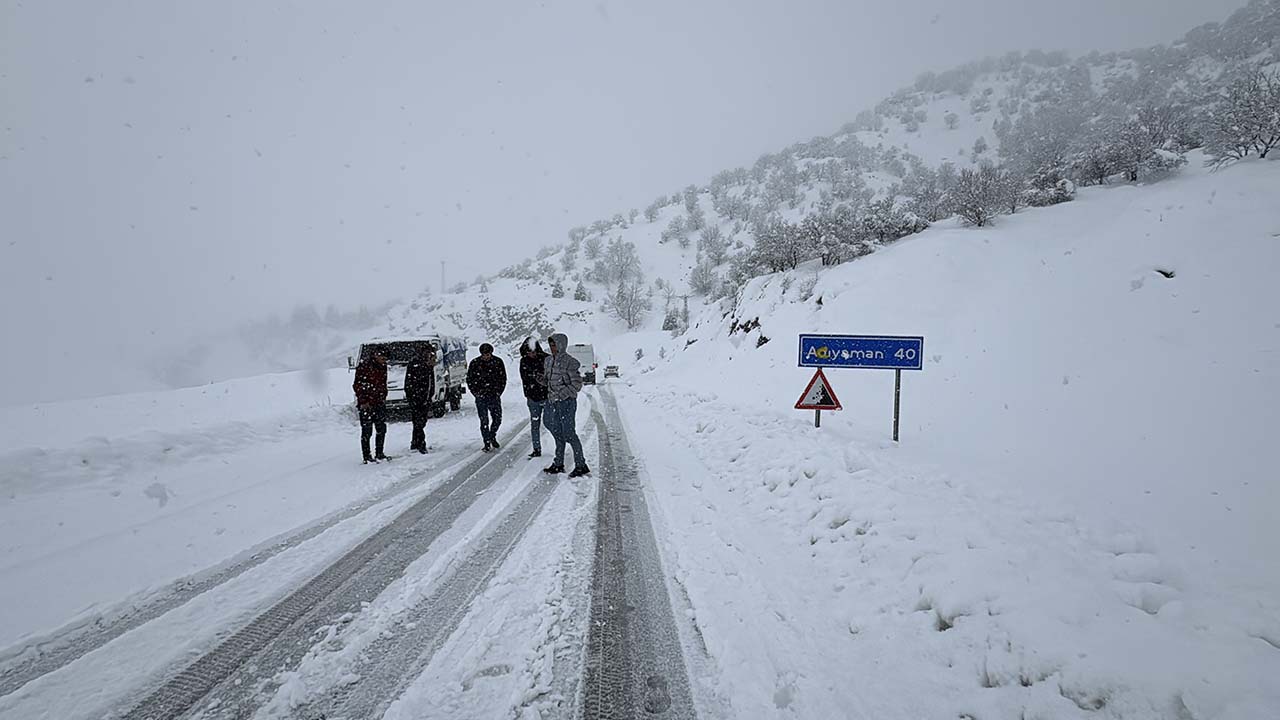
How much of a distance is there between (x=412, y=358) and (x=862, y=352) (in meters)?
12.1

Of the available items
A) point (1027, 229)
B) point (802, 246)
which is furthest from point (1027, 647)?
point (802, 246)

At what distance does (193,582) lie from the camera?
3.93 metres

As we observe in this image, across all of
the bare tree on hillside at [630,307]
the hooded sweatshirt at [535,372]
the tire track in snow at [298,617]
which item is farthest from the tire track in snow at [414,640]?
the bare tree on hillside at [630,307]

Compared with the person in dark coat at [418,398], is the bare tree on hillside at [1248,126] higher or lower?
higher

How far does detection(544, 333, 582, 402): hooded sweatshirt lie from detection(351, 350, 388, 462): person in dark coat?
3.12 m

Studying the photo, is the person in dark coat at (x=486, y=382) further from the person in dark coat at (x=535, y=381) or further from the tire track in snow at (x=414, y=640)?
the tire track in snow at (x=414, y=640)

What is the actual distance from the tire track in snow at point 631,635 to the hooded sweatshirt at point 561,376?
252 centimetres

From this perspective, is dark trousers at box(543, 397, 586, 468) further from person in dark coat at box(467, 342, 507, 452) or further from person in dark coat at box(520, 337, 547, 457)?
person in dark coat at box(467, 342, 507, 452)

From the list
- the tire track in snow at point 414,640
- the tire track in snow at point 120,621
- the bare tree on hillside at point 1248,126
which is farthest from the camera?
the bare tree on hillside at point 1248,126

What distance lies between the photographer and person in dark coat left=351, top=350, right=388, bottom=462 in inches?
329

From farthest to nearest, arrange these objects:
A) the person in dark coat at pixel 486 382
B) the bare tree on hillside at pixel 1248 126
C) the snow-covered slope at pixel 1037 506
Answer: the bare tree on hillside at pixel 1248 126
the person in dark coat at pixel 486 382
the snow-covered slope at pixel 1037 506

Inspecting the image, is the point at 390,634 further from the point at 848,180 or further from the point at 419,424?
the point at 848,180

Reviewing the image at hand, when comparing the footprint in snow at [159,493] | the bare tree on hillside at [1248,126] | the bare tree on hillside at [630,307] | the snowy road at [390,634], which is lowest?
the footprint in snow at [159,493]

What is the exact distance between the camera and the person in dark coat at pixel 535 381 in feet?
26.8
